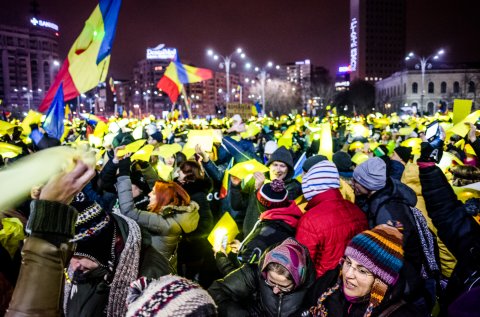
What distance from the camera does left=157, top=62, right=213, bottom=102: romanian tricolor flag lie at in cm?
1374

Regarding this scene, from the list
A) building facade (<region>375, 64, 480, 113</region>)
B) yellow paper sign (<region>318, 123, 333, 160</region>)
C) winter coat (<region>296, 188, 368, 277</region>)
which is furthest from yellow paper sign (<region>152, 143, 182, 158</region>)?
building facade (<region>375, 64, 480, 113</region>)

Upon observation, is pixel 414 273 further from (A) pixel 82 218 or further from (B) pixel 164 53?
(B) pixel 164 53

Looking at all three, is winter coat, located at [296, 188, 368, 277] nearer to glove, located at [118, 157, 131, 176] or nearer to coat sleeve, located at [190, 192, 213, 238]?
coat sleeve, located at [190, 192, 213, 238]

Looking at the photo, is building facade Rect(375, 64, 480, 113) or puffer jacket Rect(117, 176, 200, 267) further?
building facade Rect(375, 64, 480, 113)

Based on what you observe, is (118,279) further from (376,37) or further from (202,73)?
(376,37)

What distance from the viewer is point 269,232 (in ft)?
9.69

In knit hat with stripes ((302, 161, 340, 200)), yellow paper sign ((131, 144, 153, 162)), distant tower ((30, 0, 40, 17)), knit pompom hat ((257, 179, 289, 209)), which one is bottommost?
knit pompom hat ((257, 179, 289, 209))

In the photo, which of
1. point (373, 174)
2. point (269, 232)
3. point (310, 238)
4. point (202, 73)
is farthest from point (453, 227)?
point (202, 73)

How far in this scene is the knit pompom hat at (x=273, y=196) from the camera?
10.4ft

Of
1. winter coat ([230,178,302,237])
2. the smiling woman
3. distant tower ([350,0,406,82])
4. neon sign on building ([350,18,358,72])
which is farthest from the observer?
neon sign on building ([350,18,358,72])

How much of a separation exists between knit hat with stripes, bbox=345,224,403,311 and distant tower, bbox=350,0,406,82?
15162cm

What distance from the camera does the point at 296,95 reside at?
222 ft

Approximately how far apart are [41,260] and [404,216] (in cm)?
273

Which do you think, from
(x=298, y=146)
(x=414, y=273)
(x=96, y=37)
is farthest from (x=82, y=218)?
(x=298, y=146)
